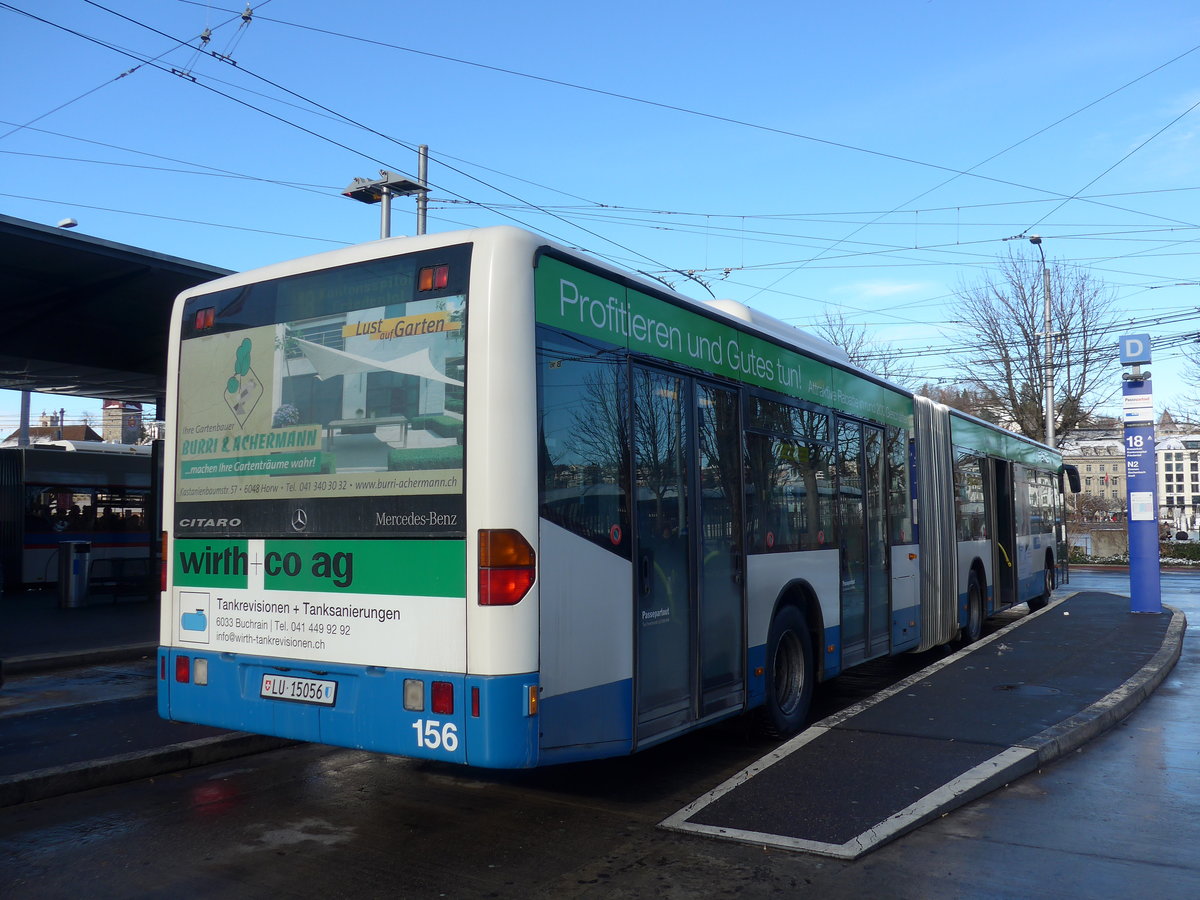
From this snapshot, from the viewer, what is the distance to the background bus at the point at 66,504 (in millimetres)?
23203

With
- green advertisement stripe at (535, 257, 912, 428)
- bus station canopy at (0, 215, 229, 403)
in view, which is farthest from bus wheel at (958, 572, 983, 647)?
bus station canopy at (0, 215, 229, 403)

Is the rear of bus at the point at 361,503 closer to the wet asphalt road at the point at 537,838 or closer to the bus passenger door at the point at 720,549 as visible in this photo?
the wet asphalt road at the point at 537,838

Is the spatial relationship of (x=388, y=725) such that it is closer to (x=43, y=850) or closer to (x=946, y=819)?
(x=43, y=850)

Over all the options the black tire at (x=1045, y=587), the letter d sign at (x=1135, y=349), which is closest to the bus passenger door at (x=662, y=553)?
the letter d sign at (x=1135, y=349)

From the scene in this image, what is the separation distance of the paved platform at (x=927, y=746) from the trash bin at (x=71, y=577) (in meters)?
15.6

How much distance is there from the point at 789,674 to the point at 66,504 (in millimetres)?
21280

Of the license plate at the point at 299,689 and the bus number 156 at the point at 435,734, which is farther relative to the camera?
the license plate at the point at 299,689

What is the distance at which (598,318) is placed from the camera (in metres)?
5.64

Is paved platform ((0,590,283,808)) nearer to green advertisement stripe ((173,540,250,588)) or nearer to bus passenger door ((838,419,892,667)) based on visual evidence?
green advertisement stripe ((173,540,250,588))

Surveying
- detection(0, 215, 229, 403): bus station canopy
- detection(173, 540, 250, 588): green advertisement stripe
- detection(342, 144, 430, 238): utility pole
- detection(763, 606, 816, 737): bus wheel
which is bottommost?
detection(763, 606, 816, 737): bus wheel

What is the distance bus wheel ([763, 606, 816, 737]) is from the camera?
762cm

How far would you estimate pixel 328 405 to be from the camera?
5512 millimetres

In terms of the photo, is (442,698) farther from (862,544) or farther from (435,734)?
(862,544)

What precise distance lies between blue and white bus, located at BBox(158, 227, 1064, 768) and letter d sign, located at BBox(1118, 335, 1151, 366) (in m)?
12.3
